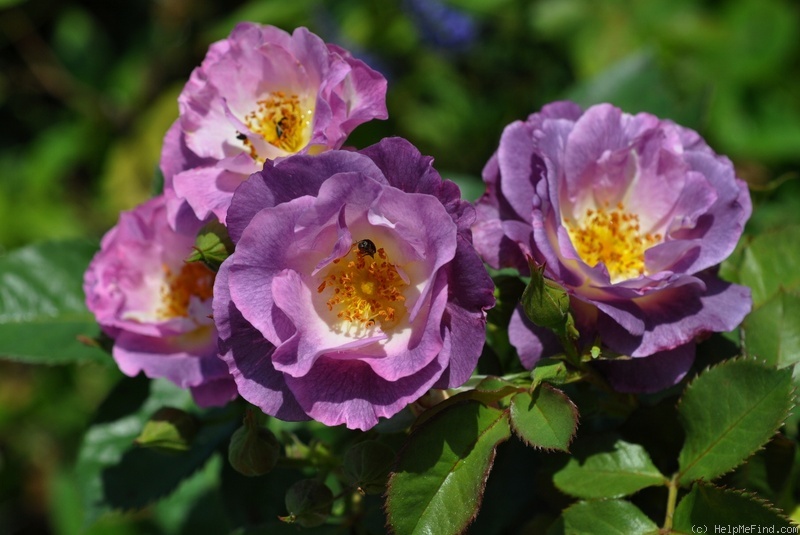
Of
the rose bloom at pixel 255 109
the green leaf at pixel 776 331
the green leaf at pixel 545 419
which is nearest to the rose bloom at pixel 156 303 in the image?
the rose bloom at pixel 255 109

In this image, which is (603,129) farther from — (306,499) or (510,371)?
(306,499)

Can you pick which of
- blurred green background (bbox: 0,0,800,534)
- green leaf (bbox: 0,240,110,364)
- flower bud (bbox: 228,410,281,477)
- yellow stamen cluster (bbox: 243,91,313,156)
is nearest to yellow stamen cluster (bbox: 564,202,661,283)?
yellow stamen cluster (bbox: 243,91,313,156)

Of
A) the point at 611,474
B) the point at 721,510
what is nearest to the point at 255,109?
the point at 611,474

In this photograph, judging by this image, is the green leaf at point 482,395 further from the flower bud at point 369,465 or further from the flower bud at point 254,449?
the flower bud at point 254,449

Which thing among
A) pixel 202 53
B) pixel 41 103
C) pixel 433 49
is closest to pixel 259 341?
pixel 433 49

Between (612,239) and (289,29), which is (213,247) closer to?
(612,239)
